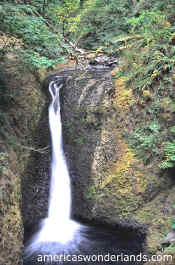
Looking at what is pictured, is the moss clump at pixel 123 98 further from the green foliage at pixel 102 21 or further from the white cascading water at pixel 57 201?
the green foliage at pixel 102 21

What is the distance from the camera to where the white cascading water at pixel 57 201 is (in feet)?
19.5

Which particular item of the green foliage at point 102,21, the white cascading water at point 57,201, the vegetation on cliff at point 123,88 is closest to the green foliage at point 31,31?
the vegetation on cliff at point 123,88

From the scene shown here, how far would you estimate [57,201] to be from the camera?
6863mm

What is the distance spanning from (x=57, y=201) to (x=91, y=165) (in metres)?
1.50

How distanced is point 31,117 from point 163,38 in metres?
4.83

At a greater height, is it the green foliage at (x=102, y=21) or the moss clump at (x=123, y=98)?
the green foliage at (x=102, y=21)

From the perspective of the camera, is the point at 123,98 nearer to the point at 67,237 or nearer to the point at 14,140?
the point at 14,140

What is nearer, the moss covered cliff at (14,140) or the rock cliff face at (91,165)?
the moss covered cliff at (14,140)

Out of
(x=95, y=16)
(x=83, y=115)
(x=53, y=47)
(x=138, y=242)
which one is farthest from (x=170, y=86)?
(x=95, y=16)

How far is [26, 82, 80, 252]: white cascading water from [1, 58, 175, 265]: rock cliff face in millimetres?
196

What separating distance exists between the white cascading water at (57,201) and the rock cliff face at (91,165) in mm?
196

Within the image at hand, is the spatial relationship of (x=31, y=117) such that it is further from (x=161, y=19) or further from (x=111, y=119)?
(x=161, y=19)

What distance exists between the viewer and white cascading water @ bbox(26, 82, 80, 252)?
5.94 meters

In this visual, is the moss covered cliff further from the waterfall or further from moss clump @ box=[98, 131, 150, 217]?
moss clump @ box=[98, 131, 150, 217]
